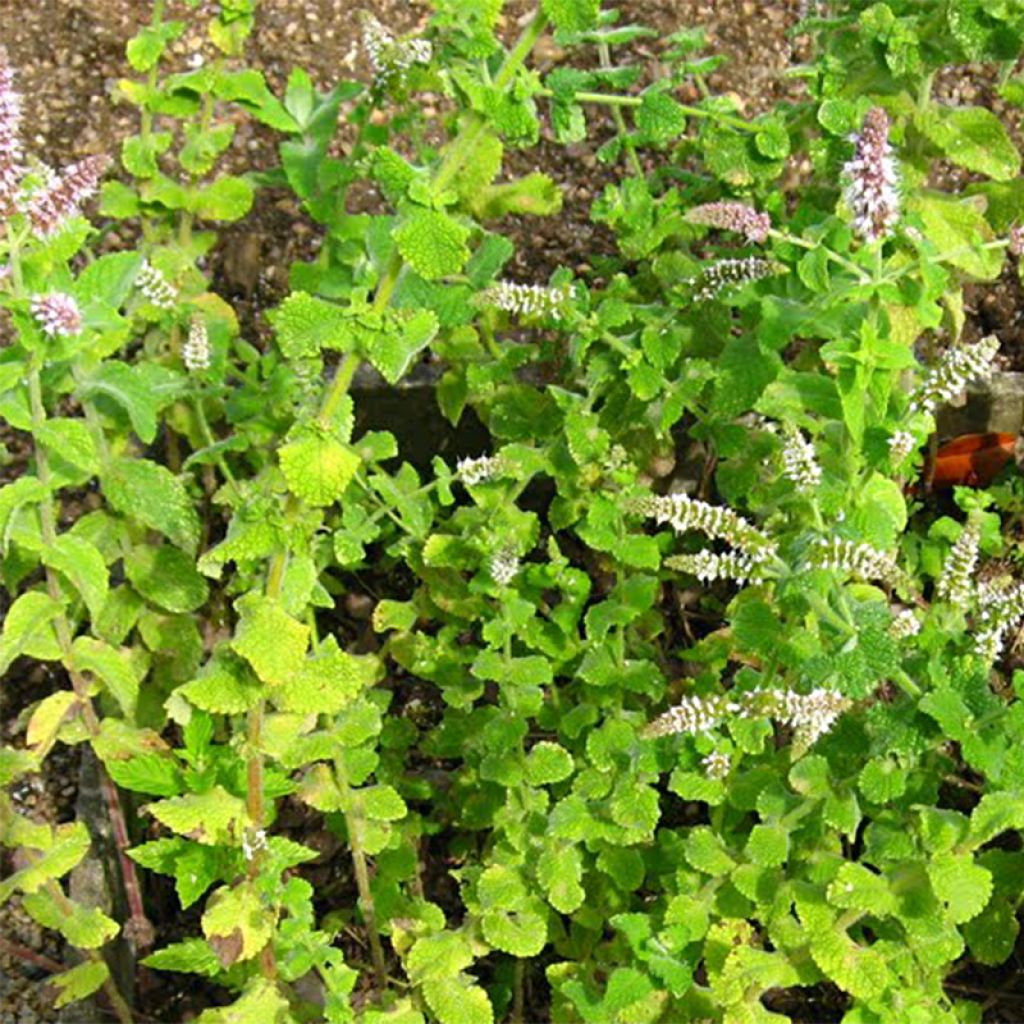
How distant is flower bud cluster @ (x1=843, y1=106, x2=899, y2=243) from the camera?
64.4 inches

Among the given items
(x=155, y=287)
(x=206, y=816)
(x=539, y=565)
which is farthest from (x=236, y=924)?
(x=155, y=287)

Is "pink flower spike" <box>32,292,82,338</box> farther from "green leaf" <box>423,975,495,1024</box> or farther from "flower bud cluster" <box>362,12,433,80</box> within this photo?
"green leaf" <box>423,975,495,1024</box>

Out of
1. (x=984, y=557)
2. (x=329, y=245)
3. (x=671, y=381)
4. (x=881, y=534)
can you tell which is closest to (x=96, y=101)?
(x=329, y=245)

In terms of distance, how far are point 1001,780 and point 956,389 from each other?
0.41m

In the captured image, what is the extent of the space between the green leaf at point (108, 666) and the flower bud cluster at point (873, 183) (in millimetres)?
1019

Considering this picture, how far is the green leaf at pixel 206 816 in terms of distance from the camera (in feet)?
5.86

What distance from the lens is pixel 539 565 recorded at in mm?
2182

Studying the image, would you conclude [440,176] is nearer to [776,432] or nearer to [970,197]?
[776,432]

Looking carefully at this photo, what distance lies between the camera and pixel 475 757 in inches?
88.3

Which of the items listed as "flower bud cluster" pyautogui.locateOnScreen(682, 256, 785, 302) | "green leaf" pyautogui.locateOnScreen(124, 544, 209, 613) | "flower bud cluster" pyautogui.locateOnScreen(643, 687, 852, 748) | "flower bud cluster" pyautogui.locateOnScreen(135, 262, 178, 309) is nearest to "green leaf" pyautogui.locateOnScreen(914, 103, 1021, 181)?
"flower bud cluster" pyautogui.locateOnScreen(682, 256, 785, 302)

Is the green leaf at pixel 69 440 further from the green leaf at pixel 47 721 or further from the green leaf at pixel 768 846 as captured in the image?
the green leaf at pixel 768 846

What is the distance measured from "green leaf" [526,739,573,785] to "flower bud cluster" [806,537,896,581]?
1.56ft

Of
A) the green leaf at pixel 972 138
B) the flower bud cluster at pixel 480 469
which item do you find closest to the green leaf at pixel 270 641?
the flower bud cluster at pixel 480 469

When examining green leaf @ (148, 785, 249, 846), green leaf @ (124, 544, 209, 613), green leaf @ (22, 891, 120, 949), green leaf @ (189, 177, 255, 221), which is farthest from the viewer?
green leaf @ (189, 177, 255, 221)
